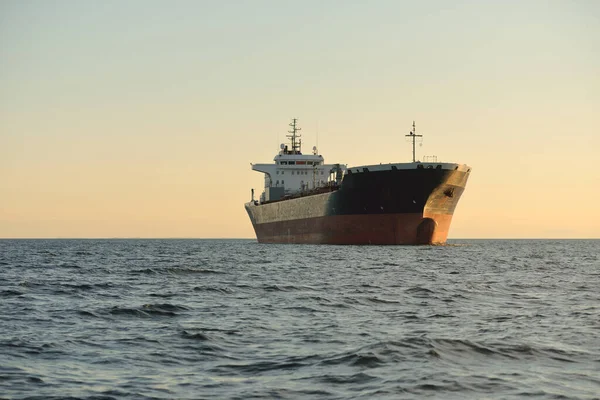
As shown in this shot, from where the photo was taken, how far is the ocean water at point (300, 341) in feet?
31.5

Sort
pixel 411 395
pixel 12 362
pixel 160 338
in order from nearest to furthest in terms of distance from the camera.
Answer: pixel 411 395 → pixel 12 362 → pixel 160 338

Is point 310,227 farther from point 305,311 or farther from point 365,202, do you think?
point 305,311

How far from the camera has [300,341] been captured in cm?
1274

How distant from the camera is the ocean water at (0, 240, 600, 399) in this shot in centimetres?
960

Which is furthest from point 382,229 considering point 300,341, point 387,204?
point 300,341

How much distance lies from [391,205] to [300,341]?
41740mm

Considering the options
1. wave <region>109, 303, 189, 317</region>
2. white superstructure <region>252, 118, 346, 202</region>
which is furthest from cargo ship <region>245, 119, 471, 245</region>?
wave <region>109, 303, 189, 317</region>

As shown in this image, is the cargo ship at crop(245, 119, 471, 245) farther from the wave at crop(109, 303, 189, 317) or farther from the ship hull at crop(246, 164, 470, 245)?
the wave at crop(109, 303, 189, 317)

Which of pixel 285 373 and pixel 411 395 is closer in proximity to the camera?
pixel 411 395

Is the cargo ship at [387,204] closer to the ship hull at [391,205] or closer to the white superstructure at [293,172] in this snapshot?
the ship hull at [391,205]

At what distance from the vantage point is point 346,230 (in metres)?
57.5

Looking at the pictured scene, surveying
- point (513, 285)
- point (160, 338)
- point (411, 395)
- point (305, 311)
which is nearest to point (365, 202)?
point (513, 285)

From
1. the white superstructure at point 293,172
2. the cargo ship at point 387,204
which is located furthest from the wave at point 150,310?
the white superstructure at point 293,172

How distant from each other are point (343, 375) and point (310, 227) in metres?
53.9
